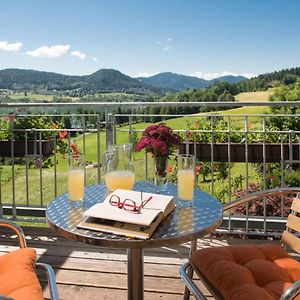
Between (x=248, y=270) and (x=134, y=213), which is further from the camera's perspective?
(x=248, y=270)

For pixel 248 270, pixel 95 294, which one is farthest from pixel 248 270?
pixel 95 294

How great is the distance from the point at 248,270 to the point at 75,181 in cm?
83

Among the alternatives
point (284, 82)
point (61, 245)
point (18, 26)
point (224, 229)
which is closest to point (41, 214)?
point (61, 245)

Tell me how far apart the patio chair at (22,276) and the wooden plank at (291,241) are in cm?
111

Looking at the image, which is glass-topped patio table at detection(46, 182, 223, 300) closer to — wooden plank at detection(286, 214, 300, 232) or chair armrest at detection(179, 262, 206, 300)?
chair armrest at detection(179, 262, 206, 300)

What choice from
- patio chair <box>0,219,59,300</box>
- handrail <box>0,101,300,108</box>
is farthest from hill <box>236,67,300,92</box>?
patio chair <box>0,219,59,300</box>

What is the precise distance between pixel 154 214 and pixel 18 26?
22.1m

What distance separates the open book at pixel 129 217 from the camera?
4.66ft

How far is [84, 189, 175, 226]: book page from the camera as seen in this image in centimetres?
144

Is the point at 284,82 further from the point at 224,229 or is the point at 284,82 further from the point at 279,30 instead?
the point at 279,30

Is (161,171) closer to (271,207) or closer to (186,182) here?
(186,182)

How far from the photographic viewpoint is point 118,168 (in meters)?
1.87

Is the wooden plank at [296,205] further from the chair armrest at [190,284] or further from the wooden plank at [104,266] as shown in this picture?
the wooden plank at [104,266]

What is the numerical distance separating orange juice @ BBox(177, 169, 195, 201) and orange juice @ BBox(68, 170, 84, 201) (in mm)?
431
